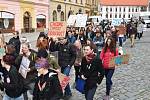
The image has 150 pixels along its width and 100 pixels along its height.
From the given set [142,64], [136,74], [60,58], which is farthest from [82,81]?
[142,64]

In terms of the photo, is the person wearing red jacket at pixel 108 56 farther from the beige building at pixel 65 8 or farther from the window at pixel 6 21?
the beige building at pixel 65 8

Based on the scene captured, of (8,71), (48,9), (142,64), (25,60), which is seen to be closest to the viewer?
(8,71)

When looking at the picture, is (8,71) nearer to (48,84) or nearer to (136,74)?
(48,84)

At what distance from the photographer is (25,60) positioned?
6.86 metres

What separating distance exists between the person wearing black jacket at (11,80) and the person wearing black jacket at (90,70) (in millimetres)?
1388

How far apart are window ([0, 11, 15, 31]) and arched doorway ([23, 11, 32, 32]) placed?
3167 mm

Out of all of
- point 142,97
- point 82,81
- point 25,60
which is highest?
point 25,60

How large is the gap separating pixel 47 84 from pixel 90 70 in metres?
1.79

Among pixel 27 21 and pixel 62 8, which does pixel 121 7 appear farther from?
pixel 27 21

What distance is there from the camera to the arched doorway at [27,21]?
140 ft

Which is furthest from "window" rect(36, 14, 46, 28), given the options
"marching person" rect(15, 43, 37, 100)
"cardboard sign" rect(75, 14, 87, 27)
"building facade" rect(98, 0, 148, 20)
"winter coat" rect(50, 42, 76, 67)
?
"building facade" rect(98, 0, 148, 20)

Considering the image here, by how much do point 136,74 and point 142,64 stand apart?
102 inches

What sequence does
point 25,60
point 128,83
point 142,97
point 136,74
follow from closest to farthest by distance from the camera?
point 25,60 → point 142,97 → point 128,83 → point 136,74

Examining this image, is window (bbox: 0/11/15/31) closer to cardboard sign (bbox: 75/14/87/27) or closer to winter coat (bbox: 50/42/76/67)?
cardboard sign (bbox: 75/14/87/27)
